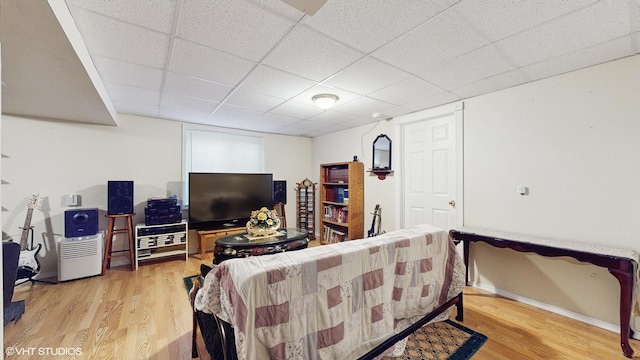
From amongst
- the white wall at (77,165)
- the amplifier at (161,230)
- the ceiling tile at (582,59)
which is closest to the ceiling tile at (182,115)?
the white wall at (77,165)

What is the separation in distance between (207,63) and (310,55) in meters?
0.88

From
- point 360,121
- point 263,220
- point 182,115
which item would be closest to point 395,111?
point 360,121

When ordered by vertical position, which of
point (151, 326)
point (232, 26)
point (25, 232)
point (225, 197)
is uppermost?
point (232, 26)

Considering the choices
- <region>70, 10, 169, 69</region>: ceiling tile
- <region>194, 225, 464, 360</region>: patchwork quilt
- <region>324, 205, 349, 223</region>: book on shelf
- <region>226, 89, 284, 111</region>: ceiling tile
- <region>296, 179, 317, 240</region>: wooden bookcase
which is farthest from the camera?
<region>296, 179, 317, 240</region>: wooden bookcase

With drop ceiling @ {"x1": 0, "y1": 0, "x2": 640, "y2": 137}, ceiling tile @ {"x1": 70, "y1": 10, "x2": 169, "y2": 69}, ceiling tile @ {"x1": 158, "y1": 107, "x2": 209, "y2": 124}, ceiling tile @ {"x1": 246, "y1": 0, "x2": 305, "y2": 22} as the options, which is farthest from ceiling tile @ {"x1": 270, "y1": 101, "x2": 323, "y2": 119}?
ceiling tile @ {"x1": 246, "y1": 0, "x2": 305, "y2": 22}

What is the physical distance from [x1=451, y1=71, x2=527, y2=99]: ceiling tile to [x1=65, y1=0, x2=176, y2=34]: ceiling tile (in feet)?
8.94

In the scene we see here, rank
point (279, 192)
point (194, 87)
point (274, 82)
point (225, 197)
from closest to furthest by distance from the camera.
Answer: point (274, 82) < point (194, 87) < point (225, 197) < point (279, 192)

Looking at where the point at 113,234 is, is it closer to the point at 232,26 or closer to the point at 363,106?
the point at 232,26

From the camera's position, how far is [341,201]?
4.61 m

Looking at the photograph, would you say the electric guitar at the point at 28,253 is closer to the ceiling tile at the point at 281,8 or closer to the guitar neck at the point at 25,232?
the guitar neck at the point at 25,232

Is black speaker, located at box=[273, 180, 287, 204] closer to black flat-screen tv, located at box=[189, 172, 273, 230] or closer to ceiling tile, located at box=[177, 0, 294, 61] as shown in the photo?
black flat-screen tv, located at box=[189, 172, 273, 230]

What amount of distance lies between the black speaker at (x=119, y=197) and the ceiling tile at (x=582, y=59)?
473 centimetres

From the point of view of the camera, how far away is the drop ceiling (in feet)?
5.14

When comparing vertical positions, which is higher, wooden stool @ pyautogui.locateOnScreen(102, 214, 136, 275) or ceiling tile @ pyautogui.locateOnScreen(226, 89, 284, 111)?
ceiling tile @ pyautogui.locateOnScreen(226, 89, 284, 111)
